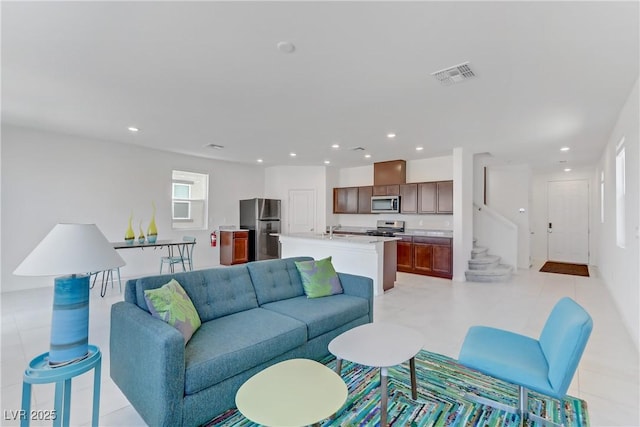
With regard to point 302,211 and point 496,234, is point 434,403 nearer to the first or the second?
point 496,234

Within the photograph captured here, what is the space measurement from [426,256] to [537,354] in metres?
4.54

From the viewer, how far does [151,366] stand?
5.60 ft

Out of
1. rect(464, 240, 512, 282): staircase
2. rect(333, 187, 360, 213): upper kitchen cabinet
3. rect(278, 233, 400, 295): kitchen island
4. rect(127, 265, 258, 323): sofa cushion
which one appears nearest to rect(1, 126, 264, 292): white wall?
rect(278, 233, 400, 295): kitchen island

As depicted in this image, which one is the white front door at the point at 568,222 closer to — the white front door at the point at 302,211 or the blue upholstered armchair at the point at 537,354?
the white front door at the point at 302,211

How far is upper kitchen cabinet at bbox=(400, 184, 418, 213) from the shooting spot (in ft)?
23.2

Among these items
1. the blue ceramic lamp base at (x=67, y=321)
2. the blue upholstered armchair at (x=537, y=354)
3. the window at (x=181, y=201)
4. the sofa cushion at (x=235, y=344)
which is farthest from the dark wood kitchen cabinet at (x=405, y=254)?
the blue ceramic lamp base at (x=67, y=321)

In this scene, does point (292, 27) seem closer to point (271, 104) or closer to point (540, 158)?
point (271, 104)

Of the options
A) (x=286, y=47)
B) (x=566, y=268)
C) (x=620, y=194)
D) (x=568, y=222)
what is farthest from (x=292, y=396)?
(x=568, y=222)

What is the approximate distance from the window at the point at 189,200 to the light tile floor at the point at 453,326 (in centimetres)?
249

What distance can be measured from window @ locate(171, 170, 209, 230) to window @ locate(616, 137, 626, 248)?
7610mm

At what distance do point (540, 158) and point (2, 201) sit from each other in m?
10.3

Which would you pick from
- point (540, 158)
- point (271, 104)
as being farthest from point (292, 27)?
point (540, 158)

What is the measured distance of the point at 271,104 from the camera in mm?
3750

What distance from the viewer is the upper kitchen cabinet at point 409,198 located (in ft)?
23.2
